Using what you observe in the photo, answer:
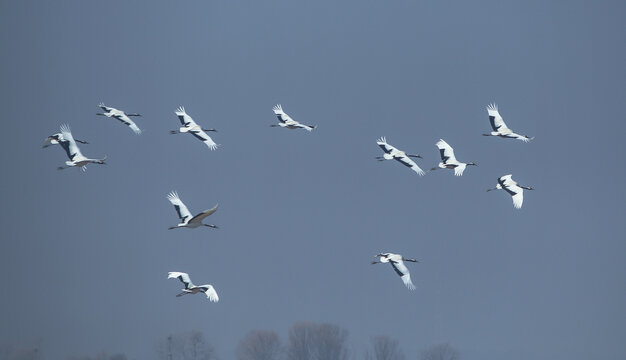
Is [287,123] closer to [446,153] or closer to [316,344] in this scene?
[446,153]

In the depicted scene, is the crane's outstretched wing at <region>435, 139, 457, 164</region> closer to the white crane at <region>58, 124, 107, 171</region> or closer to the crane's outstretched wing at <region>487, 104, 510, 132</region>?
the crane's outstretched wing at <region>487, 104, 510, 132</region>

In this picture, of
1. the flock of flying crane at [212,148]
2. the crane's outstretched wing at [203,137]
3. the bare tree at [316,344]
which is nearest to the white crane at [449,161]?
the flock of flying crane at [212,148]

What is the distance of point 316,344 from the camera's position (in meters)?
88.7

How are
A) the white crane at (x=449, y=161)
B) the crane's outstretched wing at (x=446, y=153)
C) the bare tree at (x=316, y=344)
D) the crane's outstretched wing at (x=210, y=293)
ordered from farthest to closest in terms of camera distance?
the bare tree at (x=316, y=344)
the crane's outstretched wing at (x=446, y=153)
the white crane at (x=449, y=161)
the crane's outstretched wing at (x=210, y=293)

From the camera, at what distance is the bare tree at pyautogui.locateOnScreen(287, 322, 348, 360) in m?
87.4

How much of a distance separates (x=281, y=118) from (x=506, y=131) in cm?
999

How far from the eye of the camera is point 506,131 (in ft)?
164

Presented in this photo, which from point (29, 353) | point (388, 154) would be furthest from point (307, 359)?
point (388, 154)

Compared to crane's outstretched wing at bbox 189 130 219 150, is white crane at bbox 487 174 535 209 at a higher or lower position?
lower

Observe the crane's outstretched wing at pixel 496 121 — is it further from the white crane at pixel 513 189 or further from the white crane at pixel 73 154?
the white crane at pixel 73 154

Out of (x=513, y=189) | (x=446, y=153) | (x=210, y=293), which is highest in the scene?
(x=446, y=153)

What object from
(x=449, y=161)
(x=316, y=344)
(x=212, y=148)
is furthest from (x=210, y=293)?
(x=316, y=344)

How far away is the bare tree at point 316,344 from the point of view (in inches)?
3442

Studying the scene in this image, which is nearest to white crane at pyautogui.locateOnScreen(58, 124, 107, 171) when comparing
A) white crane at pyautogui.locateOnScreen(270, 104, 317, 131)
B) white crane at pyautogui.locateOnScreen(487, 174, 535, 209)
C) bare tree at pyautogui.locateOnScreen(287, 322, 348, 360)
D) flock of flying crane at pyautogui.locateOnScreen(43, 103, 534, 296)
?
flock of flying crane at pyautogui.locateOnScreen(43, 103, 534, 296)
